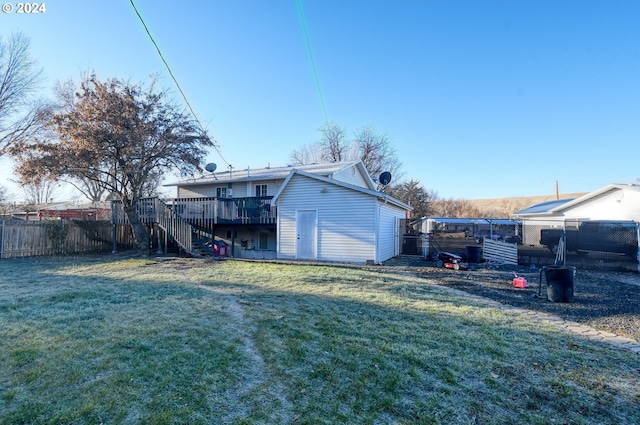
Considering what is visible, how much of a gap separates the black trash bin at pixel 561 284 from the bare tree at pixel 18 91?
27.4 meters

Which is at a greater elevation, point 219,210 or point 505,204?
point 505,204

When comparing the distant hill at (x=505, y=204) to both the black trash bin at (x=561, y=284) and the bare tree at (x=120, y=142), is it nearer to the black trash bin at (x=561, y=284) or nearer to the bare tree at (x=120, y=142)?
the black trash bin at (x=561, y=284)

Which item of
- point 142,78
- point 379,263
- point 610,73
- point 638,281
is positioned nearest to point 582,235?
point 638,281

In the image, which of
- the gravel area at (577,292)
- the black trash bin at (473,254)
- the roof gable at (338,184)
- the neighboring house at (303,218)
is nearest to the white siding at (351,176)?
the neighboring house at (303,218)

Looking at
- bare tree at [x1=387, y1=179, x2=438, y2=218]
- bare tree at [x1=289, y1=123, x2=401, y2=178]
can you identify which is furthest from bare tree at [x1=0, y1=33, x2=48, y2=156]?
bare tree at [x1=387, y1=179, x2=438, y2=218]

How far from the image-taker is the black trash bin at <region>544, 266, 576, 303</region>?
21.2 feet

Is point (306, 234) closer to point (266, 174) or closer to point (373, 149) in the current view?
point (266, 174)

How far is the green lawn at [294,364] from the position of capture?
2441mm

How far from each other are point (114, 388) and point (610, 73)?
18742 millimetres

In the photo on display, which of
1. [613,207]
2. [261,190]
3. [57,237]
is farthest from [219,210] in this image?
[613,207]

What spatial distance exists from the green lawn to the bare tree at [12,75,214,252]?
8.50m

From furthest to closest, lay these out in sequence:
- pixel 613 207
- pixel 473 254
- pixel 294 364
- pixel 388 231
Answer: pixel 613 207 < pixel 388 231 < pixel 473 254 < pixel 294 364

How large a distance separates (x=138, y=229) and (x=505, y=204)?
1740 inches

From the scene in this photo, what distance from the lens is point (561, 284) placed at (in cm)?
650
